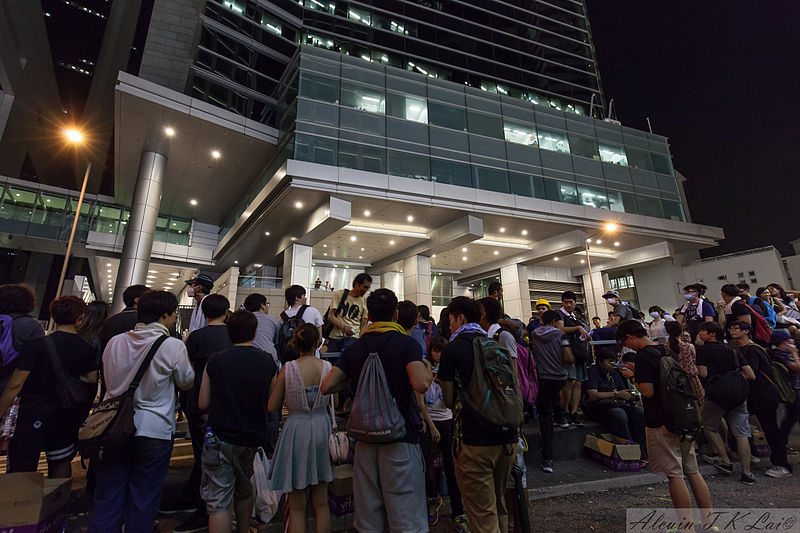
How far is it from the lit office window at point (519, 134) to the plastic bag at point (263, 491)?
67.7 ft

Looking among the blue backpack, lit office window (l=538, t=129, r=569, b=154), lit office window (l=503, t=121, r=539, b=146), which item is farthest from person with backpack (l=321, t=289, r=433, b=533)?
lit office window (l=538, t=129, r=569, b=154)

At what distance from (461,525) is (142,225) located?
2004 centimetres

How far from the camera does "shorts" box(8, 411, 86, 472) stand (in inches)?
107

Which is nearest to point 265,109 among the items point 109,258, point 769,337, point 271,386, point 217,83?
point 217,83

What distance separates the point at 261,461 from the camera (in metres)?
2.95

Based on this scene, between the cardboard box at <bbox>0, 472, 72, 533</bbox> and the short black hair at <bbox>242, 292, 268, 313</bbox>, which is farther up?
the short black hair at <bbox>242, 292, 268, 313</bbox>

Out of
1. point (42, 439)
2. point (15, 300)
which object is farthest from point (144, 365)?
point (15, 300)

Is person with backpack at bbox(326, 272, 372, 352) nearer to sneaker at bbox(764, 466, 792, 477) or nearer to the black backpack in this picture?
the black backpack

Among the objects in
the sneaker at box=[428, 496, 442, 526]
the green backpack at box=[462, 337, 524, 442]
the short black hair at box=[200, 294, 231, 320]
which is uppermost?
the short black hair at box=[200, 294, 231, 320]

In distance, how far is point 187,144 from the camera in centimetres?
1745

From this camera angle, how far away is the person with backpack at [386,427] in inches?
91.8

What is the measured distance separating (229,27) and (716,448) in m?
28.8

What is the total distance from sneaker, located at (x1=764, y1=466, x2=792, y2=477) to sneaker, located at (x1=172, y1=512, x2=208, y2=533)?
7.14m

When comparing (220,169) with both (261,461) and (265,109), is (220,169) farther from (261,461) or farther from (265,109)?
(261,461)
